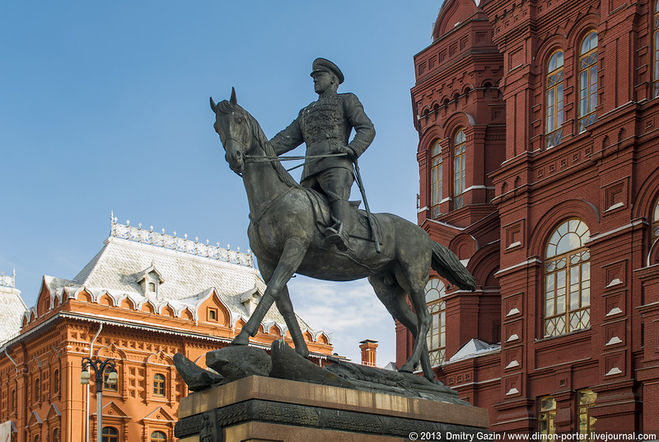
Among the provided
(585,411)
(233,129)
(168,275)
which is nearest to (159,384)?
(168,275)

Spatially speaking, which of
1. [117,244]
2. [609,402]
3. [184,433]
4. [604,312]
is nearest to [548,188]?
[604,312]

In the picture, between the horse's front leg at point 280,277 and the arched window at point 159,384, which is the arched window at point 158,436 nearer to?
the arched window at point 159,384

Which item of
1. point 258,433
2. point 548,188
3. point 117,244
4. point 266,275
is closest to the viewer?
point 258,433

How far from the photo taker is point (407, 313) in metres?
11.7

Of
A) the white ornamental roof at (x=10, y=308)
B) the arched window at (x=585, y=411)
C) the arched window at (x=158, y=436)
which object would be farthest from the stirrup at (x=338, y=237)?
the white ornamental roof at (x=10, y=308)

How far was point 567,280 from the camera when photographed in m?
29.5

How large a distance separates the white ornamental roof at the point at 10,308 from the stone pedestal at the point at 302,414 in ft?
161

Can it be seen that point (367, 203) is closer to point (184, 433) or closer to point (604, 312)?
point (184, 433)

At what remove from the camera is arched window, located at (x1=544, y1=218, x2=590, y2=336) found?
28812 mm

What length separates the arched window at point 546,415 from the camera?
96.4 feet

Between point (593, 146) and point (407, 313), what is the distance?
1890 cm

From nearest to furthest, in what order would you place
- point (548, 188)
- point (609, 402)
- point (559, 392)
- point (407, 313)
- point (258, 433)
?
point (258, 433) → point (407, 313) → point (609, 402) → point (559, 392) → point (548, 188)

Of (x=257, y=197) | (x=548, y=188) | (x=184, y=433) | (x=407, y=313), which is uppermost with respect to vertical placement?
(x=548, y=188)

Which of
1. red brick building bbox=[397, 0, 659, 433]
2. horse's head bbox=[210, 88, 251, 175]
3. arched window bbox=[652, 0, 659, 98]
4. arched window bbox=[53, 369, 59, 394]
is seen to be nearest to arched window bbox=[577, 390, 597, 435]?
red brick building bbox=[397, 0, 659, 433]
